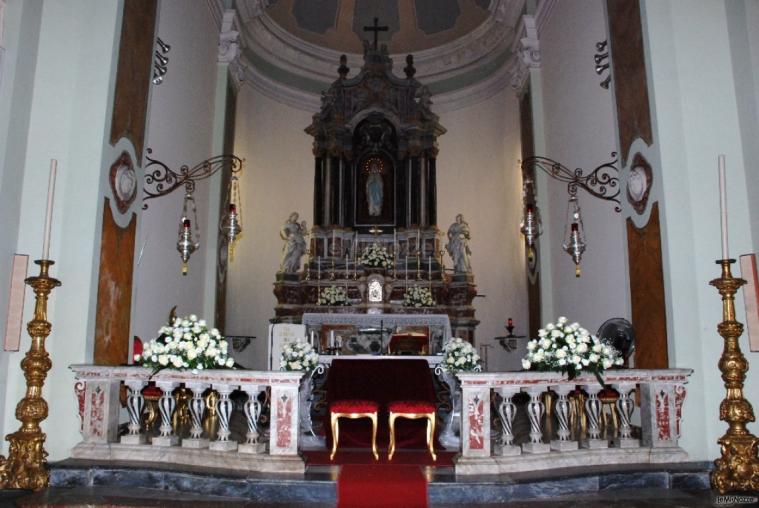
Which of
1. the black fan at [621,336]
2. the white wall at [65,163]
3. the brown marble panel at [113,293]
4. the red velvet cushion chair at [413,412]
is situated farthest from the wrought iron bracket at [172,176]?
the black fan at [621,336]

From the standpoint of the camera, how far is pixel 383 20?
16547 millimetres

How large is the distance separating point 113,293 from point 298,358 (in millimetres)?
2115

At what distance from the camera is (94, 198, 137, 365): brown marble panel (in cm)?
682

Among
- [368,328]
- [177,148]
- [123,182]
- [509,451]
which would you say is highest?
[177,148]

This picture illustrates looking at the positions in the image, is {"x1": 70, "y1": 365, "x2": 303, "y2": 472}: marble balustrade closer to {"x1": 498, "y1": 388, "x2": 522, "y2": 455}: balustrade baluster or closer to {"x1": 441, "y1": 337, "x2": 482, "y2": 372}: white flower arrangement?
{"x1": 498, "y1": 388, "x2": 522, "y2": 455}: balustrade baluster

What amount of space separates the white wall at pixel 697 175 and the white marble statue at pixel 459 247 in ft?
21.6

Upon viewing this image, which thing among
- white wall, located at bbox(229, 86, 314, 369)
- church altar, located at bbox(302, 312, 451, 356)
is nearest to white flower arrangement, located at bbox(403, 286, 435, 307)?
church altar, located at bbox(302, 312, 451, 356)

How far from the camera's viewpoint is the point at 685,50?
7047 millimetres

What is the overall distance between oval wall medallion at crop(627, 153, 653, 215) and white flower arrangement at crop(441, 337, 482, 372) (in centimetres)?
256

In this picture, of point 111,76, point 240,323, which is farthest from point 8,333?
point 240,323

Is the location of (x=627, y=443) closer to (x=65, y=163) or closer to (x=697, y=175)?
(x=697, y=175)

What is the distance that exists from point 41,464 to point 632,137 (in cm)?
665

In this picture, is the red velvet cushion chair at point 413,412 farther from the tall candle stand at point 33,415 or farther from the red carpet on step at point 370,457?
the tall candle stand at point 33,415

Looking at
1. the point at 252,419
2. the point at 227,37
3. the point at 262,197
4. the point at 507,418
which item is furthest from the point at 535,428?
the point at 262,197
